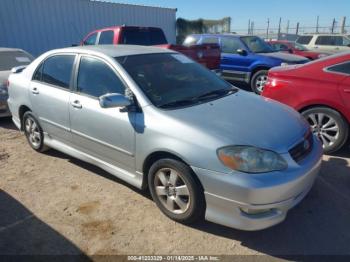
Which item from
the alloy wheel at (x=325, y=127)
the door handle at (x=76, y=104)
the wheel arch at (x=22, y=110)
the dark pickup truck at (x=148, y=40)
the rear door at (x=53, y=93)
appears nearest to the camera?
the door handle at (x=76, y=104)

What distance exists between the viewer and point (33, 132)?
4.87 meters

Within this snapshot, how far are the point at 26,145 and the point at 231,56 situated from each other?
6.26 metres

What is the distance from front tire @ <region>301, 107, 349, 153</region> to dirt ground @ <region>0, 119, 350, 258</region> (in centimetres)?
38

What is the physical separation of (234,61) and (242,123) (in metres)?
6.72

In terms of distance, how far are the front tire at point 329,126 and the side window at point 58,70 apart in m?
3.33

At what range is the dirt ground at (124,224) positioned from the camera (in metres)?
2.85

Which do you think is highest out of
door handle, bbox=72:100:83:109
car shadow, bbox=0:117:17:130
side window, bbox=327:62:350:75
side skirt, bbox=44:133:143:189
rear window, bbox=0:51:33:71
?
side window, bbox=327:62:350:75

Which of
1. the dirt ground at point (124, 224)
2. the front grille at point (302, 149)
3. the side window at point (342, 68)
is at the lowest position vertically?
the dirt ground at point (124, 224)

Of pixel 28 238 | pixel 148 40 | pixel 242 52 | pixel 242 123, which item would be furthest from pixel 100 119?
pixel 242 52

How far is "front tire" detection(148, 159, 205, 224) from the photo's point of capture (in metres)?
2.86

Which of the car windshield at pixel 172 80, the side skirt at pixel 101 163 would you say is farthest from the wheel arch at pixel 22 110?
the car windshield at pixel 172 80

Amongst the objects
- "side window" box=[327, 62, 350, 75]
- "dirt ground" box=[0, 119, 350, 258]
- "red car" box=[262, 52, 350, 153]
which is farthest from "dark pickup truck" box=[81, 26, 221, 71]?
"dirt ground" box=[0, 119, 350, 258]

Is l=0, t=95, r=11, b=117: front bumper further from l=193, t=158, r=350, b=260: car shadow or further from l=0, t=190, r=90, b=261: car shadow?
l=193, t=158, r=350, b=260: car shadow

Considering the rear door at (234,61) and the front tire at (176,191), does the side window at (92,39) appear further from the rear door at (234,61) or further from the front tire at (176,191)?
the front tire at (176,191)
